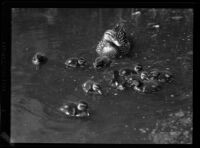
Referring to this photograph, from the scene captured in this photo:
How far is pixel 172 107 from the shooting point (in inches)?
49.7

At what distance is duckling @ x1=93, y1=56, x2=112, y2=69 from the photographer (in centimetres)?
129

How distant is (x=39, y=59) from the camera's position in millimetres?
1290

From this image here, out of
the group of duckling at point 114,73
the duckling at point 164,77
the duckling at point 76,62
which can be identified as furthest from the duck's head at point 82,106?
the duckling at point 164,77

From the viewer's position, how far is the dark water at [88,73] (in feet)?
4.10

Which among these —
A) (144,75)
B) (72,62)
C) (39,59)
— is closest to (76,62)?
(72,62)

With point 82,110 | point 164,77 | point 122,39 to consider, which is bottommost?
point 82,110

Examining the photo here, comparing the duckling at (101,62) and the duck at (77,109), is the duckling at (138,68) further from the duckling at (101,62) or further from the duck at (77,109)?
the duck at (77,109)

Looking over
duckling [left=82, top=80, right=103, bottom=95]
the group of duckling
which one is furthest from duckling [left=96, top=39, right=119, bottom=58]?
duckling [left=82, top=80, right=103, bottom=95]

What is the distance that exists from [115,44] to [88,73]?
0.13 m

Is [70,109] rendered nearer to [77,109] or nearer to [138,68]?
[77,109]

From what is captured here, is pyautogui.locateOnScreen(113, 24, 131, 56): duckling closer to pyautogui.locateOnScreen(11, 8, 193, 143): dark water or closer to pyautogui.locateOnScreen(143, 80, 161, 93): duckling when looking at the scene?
pyautogui.locateOnScreen(11, 8, 193, 143): dark water
